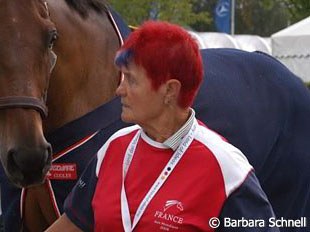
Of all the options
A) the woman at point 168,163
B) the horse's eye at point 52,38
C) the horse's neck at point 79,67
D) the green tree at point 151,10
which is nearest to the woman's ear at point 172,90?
the woman at point 168,163

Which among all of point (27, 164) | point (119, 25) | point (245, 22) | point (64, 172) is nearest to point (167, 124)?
point (27, 164)

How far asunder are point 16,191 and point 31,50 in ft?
2.37

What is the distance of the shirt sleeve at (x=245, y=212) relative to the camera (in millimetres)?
2150

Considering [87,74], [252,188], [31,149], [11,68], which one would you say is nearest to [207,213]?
[252,188]

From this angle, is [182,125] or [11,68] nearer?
[182,125]

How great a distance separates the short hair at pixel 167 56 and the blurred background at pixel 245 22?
16cm

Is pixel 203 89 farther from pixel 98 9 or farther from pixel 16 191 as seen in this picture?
pixel 16 191

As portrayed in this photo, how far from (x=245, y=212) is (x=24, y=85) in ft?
3.64

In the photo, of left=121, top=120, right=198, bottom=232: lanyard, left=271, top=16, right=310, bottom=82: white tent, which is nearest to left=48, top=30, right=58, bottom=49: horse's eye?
left=121, top=120, right=198, bottom=232: lanyard

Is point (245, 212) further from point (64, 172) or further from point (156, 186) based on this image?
point (64, 172)

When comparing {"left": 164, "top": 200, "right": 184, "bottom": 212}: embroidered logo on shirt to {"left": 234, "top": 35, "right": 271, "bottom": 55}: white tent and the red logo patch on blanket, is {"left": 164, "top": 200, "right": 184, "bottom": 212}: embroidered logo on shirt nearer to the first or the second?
the red logo patch on blanket

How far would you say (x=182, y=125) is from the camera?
7.57ft

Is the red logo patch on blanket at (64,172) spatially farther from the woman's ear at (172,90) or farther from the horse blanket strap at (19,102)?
the woman's ear at (172,90)

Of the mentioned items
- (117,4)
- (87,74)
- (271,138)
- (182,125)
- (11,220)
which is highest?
(182,125)
